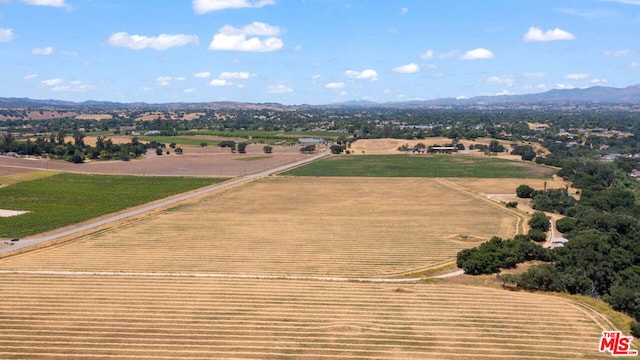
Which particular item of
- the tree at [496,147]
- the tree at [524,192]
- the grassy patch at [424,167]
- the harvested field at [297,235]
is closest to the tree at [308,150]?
the grassy patch at [424,167]

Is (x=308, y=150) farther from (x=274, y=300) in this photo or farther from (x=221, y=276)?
(x=274, y=300)

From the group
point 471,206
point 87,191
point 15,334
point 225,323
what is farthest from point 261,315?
point 87,191

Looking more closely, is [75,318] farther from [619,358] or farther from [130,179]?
[130,179]

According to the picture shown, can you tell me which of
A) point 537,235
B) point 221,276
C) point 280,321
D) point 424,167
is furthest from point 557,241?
point 424,167

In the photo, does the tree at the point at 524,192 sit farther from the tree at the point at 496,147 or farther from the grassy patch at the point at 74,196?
the tree at the point at 496,147

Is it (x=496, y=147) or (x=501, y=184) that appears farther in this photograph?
(x=496, y=147)

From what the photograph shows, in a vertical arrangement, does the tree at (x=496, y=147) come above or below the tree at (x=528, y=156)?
above

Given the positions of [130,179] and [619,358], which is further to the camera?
[130,179]
